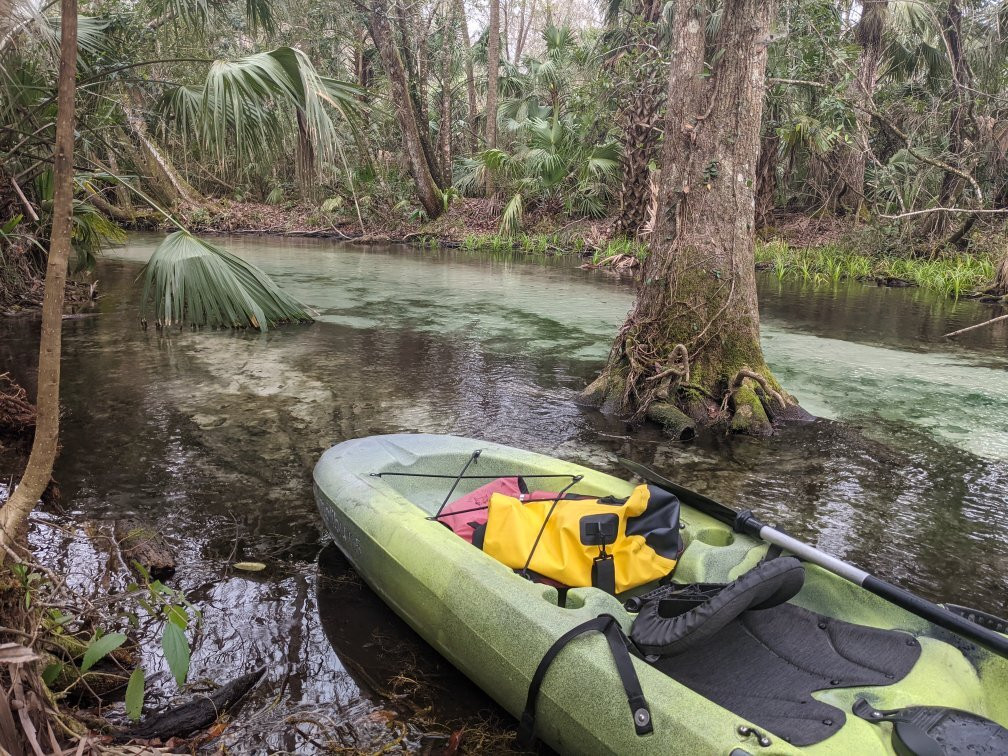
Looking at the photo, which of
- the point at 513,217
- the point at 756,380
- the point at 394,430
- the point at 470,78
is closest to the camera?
the point at 394,430

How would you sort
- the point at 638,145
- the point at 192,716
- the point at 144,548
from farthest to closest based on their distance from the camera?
1. the point at 638,145
2. the point at 144,548
3. the point at 192,716

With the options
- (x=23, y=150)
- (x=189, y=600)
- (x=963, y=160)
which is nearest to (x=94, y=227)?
(x=23, y=150)

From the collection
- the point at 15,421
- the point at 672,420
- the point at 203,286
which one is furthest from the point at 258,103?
the point at 672,420

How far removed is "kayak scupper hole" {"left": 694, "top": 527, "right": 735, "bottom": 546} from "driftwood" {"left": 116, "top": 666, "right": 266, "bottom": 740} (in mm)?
1773

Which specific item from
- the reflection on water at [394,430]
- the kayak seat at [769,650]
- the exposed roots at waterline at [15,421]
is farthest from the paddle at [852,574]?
the exposed roots at waterline at [15,421]

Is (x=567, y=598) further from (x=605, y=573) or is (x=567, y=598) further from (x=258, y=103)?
(x=258, y=103)

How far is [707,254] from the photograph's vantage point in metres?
5.29

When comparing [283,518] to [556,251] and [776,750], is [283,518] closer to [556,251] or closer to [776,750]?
[776,750]

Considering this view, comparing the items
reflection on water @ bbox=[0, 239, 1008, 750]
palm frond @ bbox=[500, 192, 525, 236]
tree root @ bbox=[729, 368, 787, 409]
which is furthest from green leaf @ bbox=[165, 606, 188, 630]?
palm frond @ bbox=[500, 192, 525, 236]

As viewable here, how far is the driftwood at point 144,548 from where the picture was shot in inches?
119

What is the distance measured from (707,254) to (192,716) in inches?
176

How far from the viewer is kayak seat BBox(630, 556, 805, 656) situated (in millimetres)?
2041

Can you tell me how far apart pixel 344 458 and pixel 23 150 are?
4.55 metres

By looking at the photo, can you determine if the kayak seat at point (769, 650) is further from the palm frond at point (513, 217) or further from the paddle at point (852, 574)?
the palm frond at point (513, 217)
